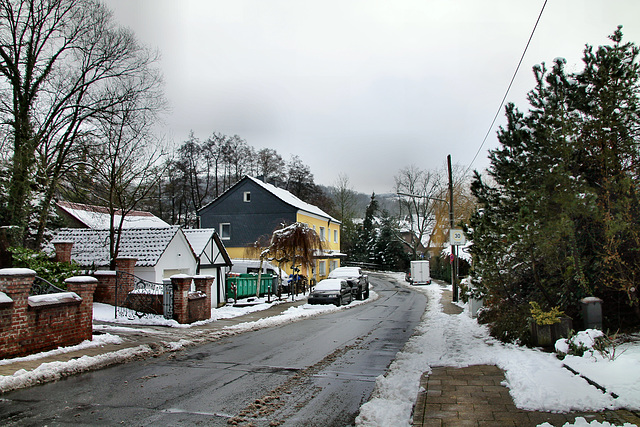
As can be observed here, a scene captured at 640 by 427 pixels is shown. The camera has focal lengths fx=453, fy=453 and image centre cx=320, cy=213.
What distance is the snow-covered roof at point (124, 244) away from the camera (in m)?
17.3

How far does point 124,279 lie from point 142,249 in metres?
3.30

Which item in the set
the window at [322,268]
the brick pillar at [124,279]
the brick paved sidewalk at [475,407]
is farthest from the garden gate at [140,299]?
the window at [322,268]

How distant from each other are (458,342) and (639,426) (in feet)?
18.7

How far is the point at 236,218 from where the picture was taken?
3859cm

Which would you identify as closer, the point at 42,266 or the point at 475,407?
the point at 475,407

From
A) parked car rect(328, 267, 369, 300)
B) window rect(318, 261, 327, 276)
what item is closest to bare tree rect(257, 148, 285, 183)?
window rect(318, 261, 327, 276)

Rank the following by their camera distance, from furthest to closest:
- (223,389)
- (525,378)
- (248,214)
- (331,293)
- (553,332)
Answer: (248,214) < (331,293) < (553,332) < (223,389) < (525,378)

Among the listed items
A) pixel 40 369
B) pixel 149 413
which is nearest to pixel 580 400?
pixel 149 413

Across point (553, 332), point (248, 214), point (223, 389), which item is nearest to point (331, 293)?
point (553, 332)

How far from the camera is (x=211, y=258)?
73.5ft

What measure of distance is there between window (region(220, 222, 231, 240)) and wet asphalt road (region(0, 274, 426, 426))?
28.8m

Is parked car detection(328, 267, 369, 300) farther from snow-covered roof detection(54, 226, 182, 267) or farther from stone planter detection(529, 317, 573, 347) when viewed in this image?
stone planter detection(529, 317, 573, 347)

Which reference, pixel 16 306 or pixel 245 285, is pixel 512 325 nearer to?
pixel 16 306

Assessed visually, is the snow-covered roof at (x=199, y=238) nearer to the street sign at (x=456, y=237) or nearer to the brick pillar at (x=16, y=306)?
the street sign at (x=456, y=237)
